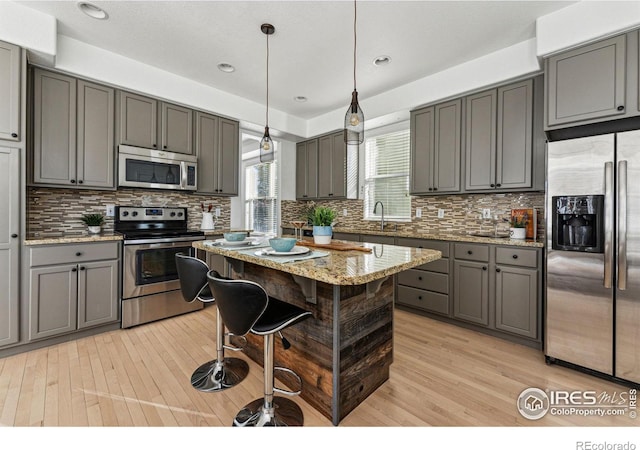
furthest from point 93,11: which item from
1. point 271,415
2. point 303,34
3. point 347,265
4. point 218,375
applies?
point 271,415

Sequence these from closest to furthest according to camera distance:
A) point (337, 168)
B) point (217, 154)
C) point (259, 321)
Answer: point (259, 321), point (217, 154), point (337, 168)

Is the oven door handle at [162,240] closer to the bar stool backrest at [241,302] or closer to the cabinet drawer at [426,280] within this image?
the bar stool backrest at [241,302]

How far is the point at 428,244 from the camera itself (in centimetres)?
323

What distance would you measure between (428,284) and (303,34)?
111 inches

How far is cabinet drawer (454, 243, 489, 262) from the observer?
9.40 ft

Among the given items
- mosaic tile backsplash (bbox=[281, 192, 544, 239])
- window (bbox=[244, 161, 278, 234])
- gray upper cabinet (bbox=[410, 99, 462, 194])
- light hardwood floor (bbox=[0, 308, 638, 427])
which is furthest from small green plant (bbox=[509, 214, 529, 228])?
window (bbox=[244, 161, 278, 234])

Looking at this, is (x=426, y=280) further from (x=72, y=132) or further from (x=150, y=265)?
(x=72, y=132)

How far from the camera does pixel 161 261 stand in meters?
3.21

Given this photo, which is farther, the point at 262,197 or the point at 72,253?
the point at 262,197

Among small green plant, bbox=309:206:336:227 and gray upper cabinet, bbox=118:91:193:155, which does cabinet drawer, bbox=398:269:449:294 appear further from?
gray upper cabinet, bbox=118:91:193:155

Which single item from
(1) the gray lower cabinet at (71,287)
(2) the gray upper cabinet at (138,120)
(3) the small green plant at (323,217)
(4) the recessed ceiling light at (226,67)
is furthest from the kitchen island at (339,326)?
(4) the recessed ceiling light at (226,67)

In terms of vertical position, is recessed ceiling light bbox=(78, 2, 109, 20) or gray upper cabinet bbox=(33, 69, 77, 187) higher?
recessed ceiling light bbox=(78, 2, 109, 20)

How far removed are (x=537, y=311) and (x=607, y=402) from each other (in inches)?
30.9

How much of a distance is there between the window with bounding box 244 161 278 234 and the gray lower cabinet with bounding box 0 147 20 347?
3.26 m
